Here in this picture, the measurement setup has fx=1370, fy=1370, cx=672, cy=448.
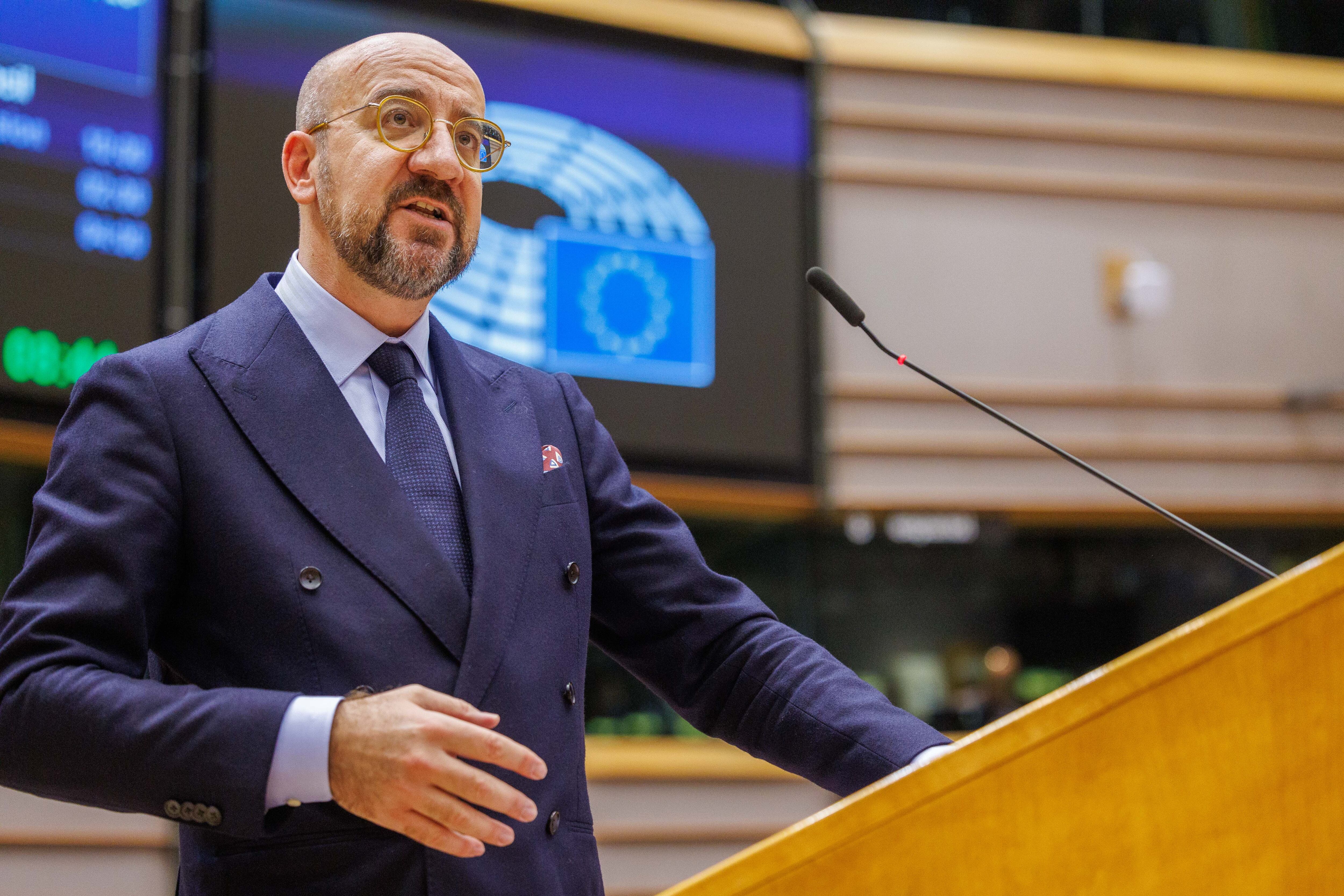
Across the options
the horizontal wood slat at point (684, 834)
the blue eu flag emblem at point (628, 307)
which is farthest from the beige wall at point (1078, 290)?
the horizontal wood slat at point (684, 834)

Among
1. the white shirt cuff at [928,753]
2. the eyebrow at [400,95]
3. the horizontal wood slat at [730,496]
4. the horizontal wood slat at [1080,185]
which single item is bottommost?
the horizontal wood slat at [730,496]

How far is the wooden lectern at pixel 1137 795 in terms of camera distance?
91 cm

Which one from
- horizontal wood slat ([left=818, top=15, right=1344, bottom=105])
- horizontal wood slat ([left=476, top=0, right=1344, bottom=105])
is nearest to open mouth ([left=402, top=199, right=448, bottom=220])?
horizontal wood slat ([left=476, top=0, right=1344, bottom=105])

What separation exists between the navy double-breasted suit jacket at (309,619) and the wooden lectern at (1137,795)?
474 millimetres

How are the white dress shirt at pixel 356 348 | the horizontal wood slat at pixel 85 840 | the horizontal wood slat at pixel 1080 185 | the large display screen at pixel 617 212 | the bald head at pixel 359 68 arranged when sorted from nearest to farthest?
the white dress shirt at pixel 356 348 < the bald head at pixel 359 68 < the horizontal wood slat at pixel 85 840 < the large display screen at pixel 617 212 < the horizontal wood slat at pixel 1080 185

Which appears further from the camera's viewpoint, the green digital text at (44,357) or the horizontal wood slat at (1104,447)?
the horizontal wood slat at (1104,447)

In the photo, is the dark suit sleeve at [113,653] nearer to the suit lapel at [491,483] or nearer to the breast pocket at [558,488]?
the suit lapel at [491,483]

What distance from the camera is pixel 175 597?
52.7 inches

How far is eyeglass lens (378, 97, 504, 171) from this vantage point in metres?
1.57

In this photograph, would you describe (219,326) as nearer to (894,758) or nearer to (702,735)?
(894,758)

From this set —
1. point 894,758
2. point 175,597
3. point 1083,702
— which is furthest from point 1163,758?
point 175,597

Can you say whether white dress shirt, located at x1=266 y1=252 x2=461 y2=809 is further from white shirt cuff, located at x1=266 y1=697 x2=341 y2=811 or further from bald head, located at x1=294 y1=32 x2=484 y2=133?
white shirt cuff, located at x1=266 y1=697 x2=341 y2=811

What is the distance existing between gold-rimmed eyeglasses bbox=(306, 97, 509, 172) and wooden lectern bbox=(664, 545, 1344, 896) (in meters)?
0.97

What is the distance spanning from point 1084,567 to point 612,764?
249cm
